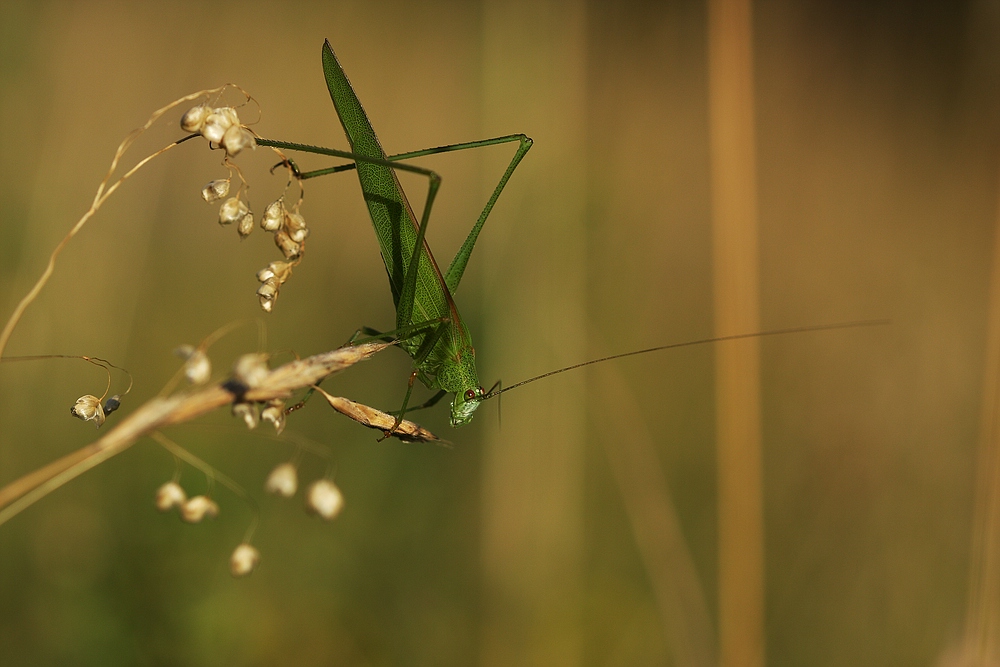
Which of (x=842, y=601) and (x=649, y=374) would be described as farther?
(x=649, y=374)

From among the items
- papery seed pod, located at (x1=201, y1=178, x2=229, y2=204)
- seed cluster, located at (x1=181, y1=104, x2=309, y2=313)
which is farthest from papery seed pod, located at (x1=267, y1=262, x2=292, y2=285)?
papery seed pod, located at (x1=201, y1=178, x2=229, y2=204)

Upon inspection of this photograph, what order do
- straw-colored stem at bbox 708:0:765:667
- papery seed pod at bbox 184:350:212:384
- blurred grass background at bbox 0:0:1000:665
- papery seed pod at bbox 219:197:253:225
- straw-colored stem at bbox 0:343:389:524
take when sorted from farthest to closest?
blurred grass background at bbox 0:0:1000:665 < straw-colored stem at bbox 708:0:765:667 < papery seed pod at bbox 219:197:253:225 < papery seed pod at bbox 184:350:212:384 < straw-colored stem at bbox 0:343:389:524

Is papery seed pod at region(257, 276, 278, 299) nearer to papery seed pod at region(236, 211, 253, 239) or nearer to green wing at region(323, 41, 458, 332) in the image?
papery seed pod at region(236, 211, 253, 239)

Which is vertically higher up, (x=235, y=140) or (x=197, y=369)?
(x=235, y=140)

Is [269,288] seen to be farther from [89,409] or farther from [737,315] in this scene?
[737,315]

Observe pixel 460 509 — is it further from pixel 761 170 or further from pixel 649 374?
pixel 761 170

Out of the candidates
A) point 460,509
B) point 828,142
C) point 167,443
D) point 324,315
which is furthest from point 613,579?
point 828,142

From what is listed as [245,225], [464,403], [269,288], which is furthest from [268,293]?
[464,403]
